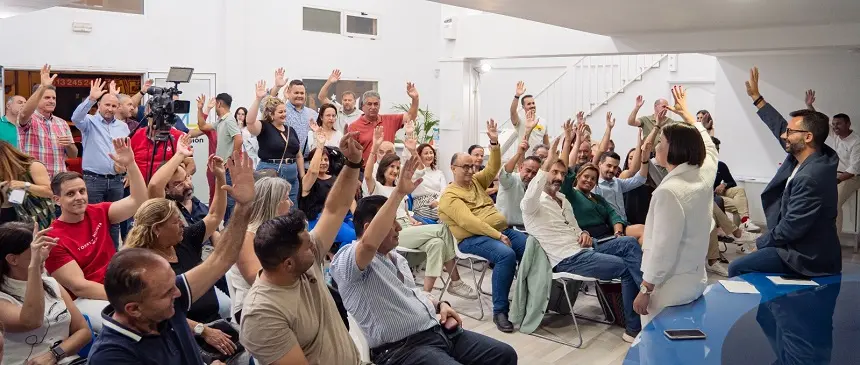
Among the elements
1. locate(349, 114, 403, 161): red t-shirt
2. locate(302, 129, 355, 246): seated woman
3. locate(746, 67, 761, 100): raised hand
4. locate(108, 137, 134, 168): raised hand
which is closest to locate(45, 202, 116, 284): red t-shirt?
locate(108, 137, 134, 168): raised hand

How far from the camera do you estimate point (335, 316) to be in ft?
9.00

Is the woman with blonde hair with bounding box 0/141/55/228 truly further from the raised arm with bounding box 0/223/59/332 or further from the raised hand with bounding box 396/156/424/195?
the raised hand with bounding box 396/156/424/195

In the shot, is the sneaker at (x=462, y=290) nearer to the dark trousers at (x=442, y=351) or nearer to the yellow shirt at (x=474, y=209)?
the yellow shirt at (x=474, y=209)

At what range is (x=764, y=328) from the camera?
10.4 feet

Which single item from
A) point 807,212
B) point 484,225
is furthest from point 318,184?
point 807,212

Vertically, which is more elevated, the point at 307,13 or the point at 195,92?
the point at 307,13

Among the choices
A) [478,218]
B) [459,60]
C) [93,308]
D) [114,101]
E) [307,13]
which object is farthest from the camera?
[307,13]

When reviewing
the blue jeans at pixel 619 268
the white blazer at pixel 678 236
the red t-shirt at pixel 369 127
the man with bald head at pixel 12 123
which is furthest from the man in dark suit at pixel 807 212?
the man with bald head at pixel 12 123

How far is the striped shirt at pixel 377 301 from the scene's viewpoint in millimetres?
3006

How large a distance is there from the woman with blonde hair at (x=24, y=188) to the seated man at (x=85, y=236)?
665 millimetres

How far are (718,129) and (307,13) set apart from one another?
6.26 meters

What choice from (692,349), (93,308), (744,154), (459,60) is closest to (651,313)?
(692,349)

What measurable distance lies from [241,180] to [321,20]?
9.55 metres

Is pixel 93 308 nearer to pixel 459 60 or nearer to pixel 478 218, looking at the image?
pixel 478 218
